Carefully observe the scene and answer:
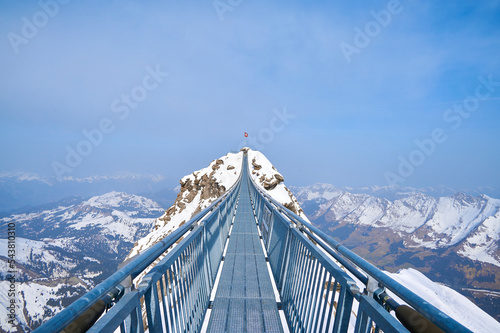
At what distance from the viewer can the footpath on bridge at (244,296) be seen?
4.50 metres

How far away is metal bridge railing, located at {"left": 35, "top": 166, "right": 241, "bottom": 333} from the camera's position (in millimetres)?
1477

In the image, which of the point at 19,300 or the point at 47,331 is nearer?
the point at 47,331

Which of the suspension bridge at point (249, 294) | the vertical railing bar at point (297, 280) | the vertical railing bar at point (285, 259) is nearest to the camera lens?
the suspension bridge at point (249, 294)

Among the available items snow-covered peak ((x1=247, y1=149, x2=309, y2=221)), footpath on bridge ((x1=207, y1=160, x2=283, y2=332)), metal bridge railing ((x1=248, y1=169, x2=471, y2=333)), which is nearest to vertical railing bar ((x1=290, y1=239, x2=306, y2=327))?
metal bridge railing ((x1=248, y1=169, x2=471, y2=333))

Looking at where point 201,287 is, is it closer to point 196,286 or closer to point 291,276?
point 196,286

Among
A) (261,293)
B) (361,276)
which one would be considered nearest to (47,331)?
(361,276)

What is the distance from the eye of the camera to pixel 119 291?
201 cm

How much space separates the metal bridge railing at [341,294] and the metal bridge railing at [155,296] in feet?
5.71

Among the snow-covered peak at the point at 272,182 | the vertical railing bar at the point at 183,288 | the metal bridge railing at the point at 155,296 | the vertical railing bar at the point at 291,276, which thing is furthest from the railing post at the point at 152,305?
the snow-covered peak at the point at 272,182

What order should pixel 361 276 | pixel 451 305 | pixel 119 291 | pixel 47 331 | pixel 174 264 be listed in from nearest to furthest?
pixel 47 331
pixel 119 291
pixel 361 276
pixel 174 264
pixel 451 305

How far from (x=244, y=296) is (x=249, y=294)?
13cm

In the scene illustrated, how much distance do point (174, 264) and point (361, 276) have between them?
225 cm

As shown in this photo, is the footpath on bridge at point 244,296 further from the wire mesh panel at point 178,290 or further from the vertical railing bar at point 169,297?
the vertical railing bar at point 169,297

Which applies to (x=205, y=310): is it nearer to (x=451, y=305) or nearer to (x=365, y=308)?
(x=365, y=308)
